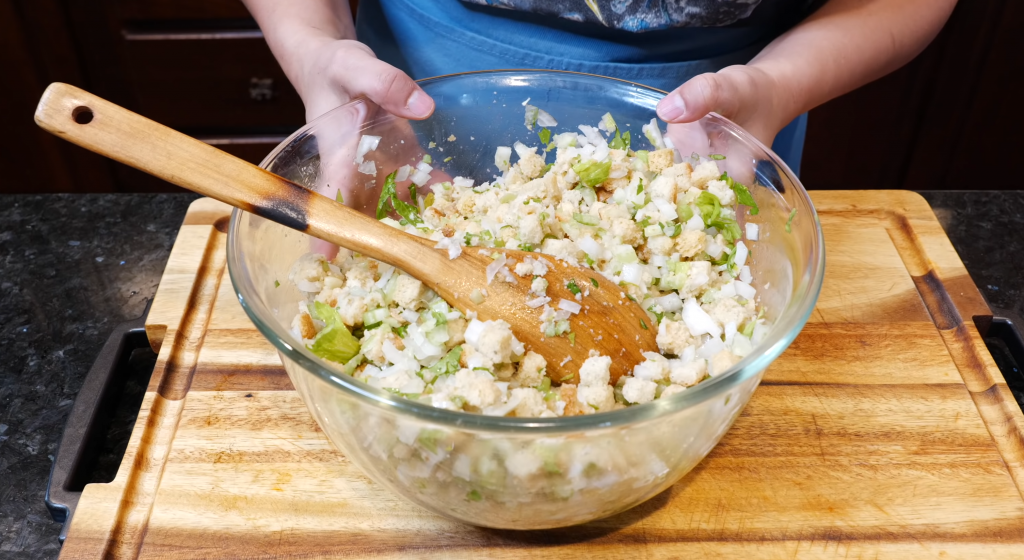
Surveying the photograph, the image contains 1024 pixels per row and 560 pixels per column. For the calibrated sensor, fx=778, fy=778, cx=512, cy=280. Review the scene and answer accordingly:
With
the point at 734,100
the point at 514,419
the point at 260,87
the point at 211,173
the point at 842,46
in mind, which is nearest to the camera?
the point at 514,419

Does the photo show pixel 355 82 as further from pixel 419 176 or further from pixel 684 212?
pixel 684 212

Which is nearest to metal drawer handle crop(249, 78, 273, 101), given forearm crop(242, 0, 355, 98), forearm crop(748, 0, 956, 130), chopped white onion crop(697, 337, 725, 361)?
forearm crop(242, 0, 355, 98)

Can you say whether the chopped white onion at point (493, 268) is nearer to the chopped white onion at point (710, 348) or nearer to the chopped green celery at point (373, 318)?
the chopped green celery at point (373, 318)

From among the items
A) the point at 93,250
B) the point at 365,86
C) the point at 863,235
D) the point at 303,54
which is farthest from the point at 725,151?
the point at 93,250

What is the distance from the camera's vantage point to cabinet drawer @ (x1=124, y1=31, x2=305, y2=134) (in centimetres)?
297

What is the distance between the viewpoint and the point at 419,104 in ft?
4.37

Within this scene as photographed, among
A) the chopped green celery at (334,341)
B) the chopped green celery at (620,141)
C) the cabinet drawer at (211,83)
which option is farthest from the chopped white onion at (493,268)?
the cabinet drawer at (211,83)

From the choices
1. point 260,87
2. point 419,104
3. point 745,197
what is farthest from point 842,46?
point 260,87

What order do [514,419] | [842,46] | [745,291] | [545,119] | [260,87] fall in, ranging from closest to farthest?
[514,419] < [745,291] < [545,119] < [842,46] < [260,87]

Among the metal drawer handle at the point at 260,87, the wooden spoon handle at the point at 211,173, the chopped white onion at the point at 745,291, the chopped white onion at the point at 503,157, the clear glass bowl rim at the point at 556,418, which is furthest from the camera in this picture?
the metal drawer handle at the point at 260,87

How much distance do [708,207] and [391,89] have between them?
22.3 inches

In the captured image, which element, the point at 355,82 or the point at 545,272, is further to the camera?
the point at 355,82

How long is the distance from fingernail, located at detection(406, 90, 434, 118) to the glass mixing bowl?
0.24 ft

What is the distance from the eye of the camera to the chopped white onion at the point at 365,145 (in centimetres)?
139
